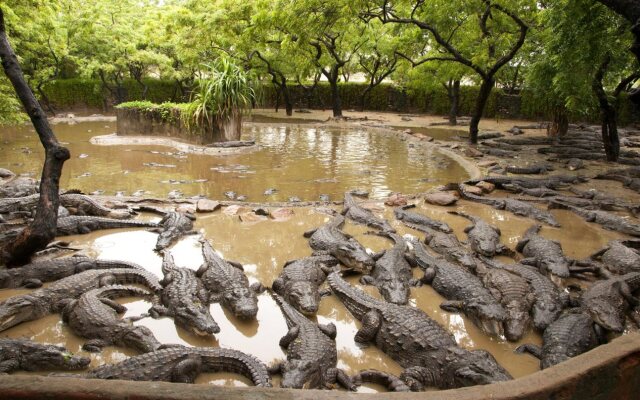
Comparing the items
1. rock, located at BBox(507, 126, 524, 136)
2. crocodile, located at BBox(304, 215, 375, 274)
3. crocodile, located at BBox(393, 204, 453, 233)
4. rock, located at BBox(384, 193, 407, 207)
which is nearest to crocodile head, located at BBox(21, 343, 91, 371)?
crocodile, located at BBox(304, 215, 375, 274)

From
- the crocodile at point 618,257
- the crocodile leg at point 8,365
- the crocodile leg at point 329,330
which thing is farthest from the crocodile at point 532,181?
the crocodile leg at point 8,365

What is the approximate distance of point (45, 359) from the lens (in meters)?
3.35

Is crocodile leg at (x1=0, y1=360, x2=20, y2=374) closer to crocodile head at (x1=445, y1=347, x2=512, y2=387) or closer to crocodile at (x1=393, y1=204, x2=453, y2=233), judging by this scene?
crocodile head at (x1=445, y1=347, x2=512, y2=387)

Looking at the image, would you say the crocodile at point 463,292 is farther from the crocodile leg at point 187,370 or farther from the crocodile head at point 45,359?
the crocodile head at point 45,359

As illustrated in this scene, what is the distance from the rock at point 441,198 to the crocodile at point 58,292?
211 inches

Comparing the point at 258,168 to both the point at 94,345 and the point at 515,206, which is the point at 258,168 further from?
the point at 94,345

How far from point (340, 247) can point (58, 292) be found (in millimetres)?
3184

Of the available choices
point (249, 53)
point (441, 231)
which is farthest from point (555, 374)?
point (249, 53)

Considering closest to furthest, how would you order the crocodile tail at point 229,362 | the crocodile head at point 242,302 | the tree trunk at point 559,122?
1. the crocodile tail at point 229,362
2. the crocodile head at point 242,302
3. the tree trunk at point 559,122

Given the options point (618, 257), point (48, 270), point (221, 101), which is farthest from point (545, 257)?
point (221, 101)

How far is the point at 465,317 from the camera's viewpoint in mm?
4352

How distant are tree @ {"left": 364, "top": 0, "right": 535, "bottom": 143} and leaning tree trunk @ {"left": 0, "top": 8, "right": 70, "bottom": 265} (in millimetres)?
9814

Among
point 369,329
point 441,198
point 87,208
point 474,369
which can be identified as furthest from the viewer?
point 441,198

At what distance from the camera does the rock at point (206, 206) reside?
7.47m
